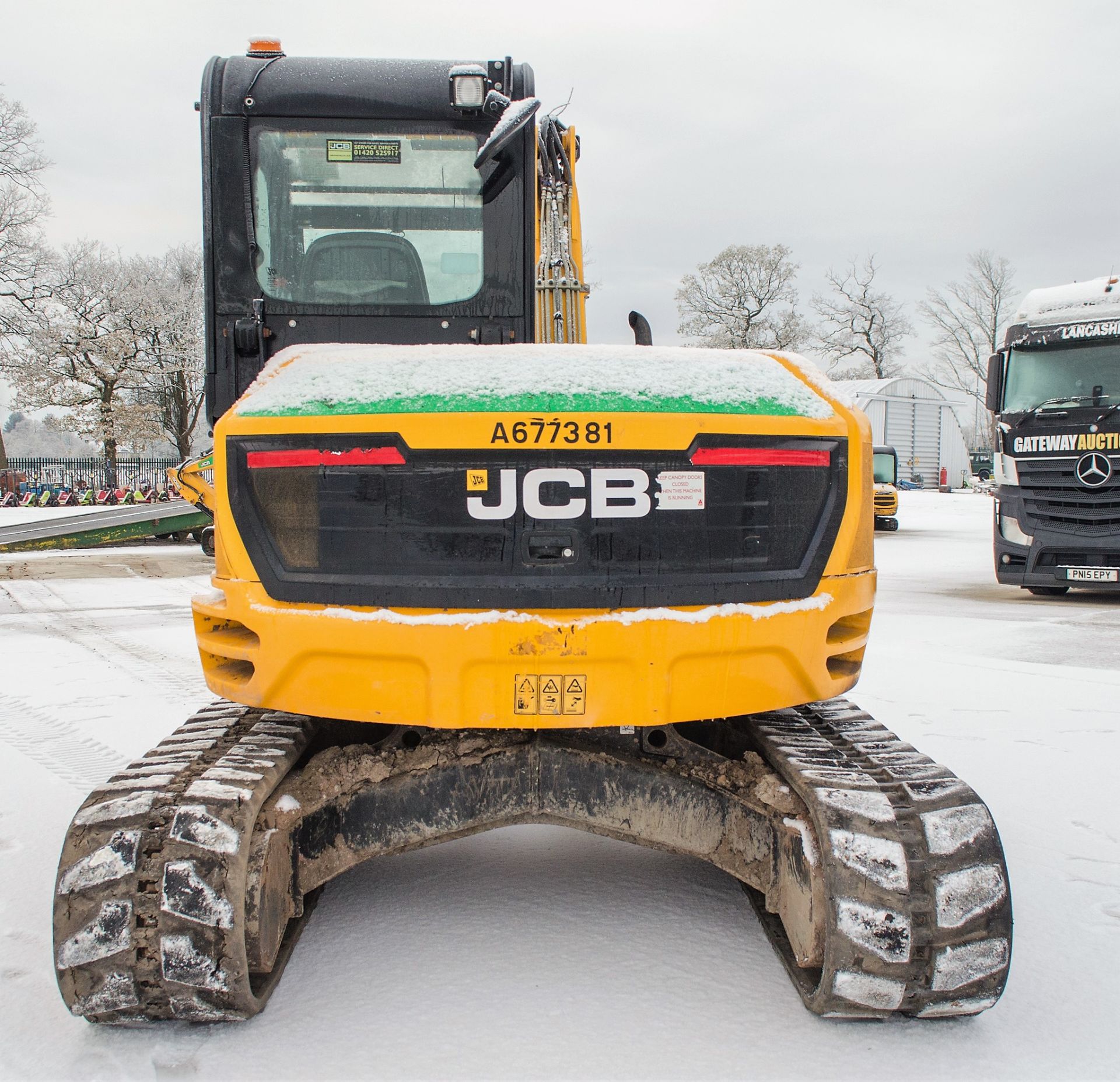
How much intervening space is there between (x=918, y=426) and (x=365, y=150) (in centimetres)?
4469

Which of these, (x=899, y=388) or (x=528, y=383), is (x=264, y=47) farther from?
(x=899, y=388)

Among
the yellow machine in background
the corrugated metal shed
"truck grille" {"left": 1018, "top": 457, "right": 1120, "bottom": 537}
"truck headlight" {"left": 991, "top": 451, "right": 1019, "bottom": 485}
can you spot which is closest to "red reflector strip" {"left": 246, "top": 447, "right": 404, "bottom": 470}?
"truck grille" {"left": 1018, "top": 457, "right": 1120, "bottom": 537}

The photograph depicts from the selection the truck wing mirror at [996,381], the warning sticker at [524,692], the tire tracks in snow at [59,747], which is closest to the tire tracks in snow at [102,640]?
the tire tracks in snow at [59,747]

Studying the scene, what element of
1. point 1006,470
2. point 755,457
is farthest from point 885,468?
point 755,457

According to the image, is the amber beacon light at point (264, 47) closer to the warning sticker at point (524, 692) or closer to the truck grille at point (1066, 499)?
the warning sticker at point (524, 692)

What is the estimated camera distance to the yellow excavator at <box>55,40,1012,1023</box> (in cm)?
235

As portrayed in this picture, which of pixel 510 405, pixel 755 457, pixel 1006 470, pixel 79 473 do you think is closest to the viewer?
pixel 510 405

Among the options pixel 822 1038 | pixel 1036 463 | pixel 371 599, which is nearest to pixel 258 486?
pixel 371 599

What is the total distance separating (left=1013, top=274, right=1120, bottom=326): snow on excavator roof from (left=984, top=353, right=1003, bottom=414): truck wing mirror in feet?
1.58

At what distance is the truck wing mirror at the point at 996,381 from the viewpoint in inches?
413

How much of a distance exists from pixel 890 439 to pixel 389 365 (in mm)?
43076

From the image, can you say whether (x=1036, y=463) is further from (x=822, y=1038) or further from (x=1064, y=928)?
(x=822, y=1038)

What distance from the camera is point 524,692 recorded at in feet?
7.84

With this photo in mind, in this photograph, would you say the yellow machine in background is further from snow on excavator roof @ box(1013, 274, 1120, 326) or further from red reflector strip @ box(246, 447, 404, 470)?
red reflector strip @ box(246, 447, 404, 470)
